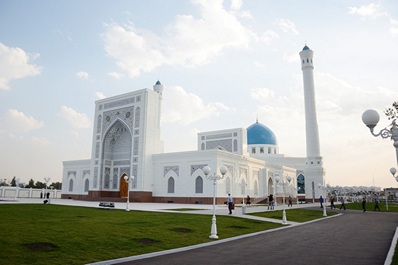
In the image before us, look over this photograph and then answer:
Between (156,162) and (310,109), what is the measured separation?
88.6 ft

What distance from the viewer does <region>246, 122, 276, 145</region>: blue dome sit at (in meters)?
61.5

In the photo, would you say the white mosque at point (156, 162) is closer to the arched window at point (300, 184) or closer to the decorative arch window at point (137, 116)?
the decorative arch window at point (137, 116)

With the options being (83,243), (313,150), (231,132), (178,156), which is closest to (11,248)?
(83,243)

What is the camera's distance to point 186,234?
12625mm

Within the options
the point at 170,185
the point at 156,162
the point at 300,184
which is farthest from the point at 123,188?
the point at 300,184

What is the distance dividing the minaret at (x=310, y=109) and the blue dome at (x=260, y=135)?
9.99 m

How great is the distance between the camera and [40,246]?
880 cm

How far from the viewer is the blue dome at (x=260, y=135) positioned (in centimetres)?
6150

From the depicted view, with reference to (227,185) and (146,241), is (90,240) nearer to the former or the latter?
(146,241)

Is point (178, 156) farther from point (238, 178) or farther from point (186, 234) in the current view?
point (186, 234)

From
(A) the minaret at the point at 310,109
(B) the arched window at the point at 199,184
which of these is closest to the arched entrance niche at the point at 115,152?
(B) the arched window at the point at 199,184

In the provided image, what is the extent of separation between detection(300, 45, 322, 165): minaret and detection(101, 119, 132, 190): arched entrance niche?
28405mm

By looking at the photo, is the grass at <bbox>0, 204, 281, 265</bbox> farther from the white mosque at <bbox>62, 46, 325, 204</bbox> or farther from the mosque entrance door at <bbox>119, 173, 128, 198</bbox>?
the mosque entrance door at <bbox>119, 173, 128, 198</bbox>

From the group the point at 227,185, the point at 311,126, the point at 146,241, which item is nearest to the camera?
the point at 146,241
